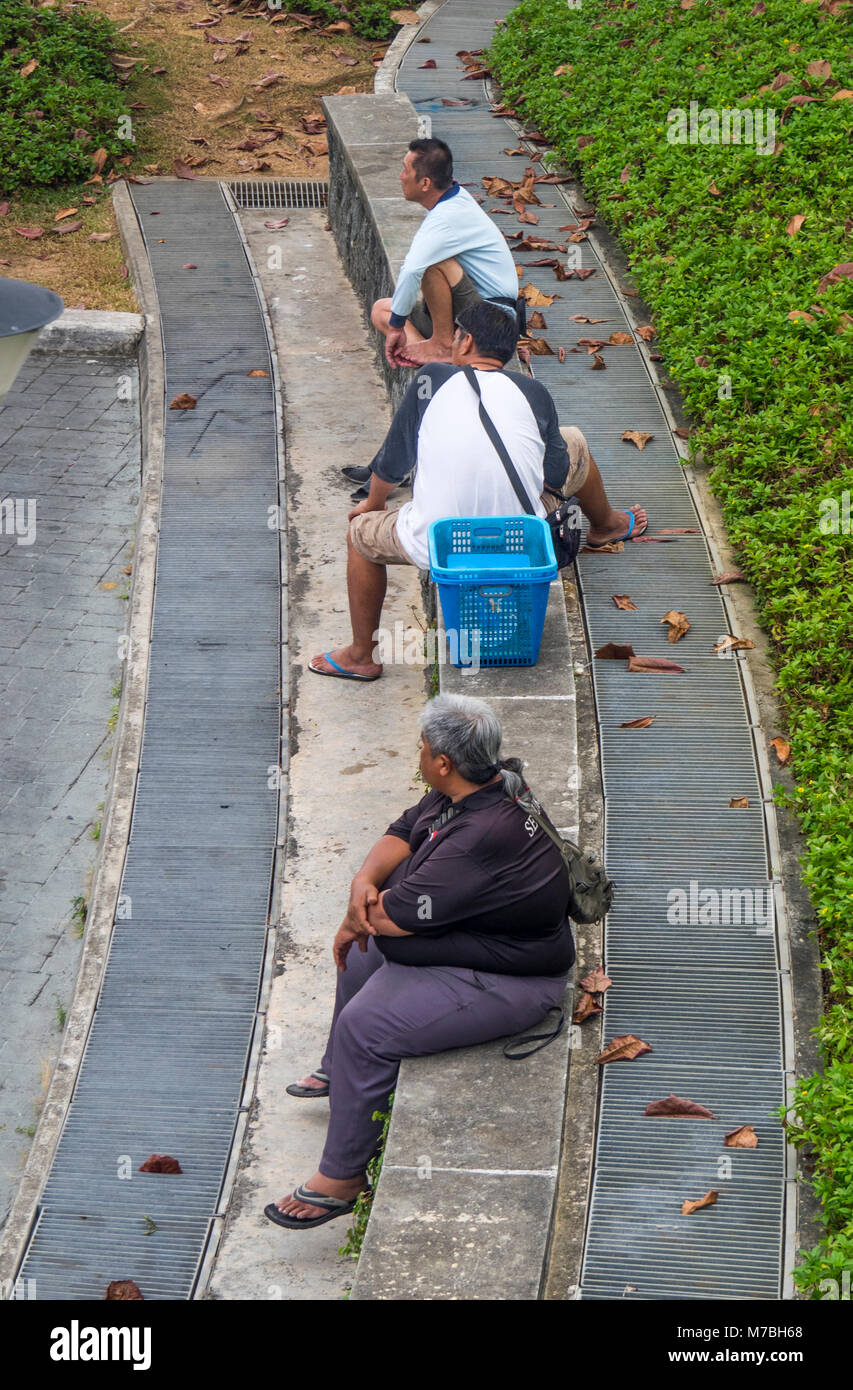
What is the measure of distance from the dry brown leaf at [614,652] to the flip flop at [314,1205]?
2.62 meters

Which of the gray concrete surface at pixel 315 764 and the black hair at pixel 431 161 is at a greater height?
the black hair at pixel 431 161

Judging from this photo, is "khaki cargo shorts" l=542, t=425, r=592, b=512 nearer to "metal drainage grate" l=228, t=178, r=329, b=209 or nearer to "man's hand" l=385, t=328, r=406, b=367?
"man's hand" l=385, t=328, r=406, b=367

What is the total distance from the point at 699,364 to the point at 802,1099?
4.47m

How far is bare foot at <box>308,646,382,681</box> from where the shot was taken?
711cm

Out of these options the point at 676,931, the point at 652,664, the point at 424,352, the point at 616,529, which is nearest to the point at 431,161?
the point at 424,352

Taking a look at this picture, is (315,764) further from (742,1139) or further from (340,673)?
(742,1139)

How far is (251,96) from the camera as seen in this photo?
43.2 feet

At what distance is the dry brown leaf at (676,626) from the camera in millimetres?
6445

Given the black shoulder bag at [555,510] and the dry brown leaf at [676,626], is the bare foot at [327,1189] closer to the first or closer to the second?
the black shoulder bag at [555,510]

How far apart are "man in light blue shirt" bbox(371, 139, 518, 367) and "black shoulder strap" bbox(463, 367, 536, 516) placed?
166 centimetres

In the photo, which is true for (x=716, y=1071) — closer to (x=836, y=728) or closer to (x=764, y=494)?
(x=836, y=728)

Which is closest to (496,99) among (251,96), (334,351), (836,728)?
(251,96)

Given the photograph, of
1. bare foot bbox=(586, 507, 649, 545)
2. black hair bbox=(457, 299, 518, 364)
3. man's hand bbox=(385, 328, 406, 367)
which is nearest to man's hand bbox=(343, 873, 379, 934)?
black hair bbox=(457, 299, 518, 364)

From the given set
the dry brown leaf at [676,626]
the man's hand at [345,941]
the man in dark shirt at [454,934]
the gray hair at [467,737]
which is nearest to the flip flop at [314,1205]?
the man in dark shirt at [454,934]
